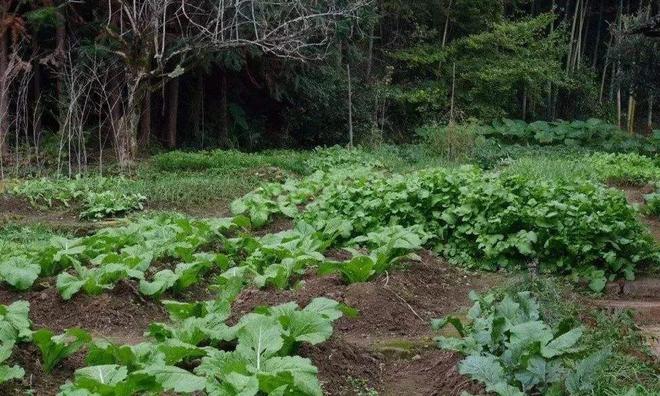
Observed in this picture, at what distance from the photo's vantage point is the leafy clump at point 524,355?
3217mm

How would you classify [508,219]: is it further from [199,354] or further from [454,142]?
[454,142]

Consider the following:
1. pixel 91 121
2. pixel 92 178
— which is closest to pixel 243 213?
pixel 92 178

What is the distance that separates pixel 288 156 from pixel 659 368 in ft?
43.8

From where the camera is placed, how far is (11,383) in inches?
141

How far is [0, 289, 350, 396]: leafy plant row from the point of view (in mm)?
3094

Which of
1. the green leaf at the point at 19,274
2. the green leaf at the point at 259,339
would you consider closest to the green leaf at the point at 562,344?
the green leaf at the point at 259,339

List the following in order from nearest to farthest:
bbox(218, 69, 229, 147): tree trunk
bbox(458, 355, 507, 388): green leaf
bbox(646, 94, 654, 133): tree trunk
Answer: bbox(458, 355, 507, 388): green leaf, bbox(218, 69, 229, 147): tree trunk, bbox(646, 94, 654, 133): tree trunk

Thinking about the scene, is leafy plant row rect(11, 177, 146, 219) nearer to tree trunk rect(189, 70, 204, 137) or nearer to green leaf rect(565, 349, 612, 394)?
tree trunk rect(189, 70, 204, 137)

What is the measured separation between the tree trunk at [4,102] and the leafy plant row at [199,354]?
10.1 meters

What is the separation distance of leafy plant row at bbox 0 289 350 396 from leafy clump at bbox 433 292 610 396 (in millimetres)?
709

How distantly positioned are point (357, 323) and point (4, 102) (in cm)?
1085


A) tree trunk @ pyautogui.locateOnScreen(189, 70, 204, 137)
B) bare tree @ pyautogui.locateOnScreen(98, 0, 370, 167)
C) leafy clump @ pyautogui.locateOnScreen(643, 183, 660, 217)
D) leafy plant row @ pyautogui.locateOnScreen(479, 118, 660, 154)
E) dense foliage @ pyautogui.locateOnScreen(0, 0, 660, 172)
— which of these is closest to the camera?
leafy clump @ pyautogui.locateOnScreen(643, 183, 660, 217)

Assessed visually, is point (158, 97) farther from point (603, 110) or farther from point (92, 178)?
point (603, 110)

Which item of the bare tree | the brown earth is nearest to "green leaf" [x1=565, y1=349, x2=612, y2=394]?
the brown earth
